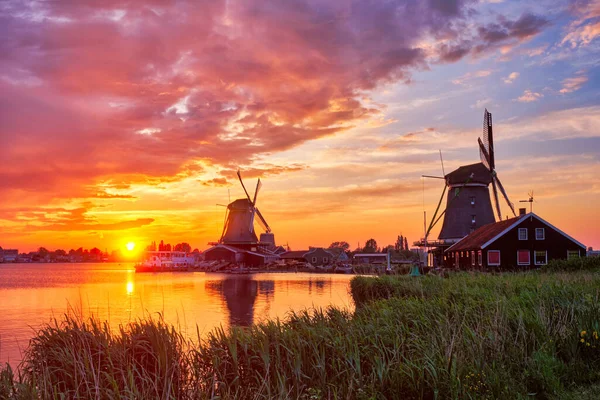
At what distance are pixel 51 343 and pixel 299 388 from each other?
20.5 ft

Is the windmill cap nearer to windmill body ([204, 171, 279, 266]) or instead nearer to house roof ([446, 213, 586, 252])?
house roof ([446, 213, 586, 252])

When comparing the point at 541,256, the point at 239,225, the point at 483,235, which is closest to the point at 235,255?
the point at 239,225

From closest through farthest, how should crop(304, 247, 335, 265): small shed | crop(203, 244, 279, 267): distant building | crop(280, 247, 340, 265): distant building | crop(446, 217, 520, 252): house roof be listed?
crop(446, 217, 520, 252): house roof
crop(203, 244, 279, 267): distant building
crop(304, 247, 335, 265): small shed
crop(280, 247, 340, 265): distant building

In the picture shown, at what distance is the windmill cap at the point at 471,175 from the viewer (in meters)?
62.3

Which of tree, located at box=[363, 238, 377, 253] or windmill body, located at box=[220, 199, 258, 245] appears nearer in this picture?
windmill body, located at box=[220, 199, 258, 245]

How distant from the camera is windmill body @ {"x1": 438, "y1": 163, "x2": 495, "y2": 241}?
202 feet

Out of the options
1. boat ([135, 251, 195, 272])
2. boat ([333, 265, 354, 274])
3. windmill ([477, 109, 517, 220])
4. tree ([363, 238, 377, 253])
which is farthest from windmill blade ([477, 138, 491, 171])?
tree ([363, 238, 377, 253])

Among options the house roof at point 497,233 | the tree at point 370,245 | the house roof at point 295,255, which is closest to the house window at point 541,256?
the house roof at point 497,233

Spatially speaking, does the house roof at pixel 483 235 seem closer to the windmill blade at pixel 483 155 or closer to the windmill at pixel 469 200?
the windmill at pixel 469 200

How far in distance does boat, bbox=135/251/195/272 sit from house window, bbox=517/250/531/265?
99481 millimetres

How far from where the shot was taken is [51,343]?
38.6ft

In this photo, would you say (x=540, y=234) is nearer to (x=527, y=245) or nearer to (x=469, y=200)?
(x=527, y=245)

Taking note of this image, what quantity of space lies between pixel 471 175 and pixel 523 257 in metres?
18.2

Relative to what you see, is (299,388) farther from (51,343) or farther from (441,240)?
(441,240)
